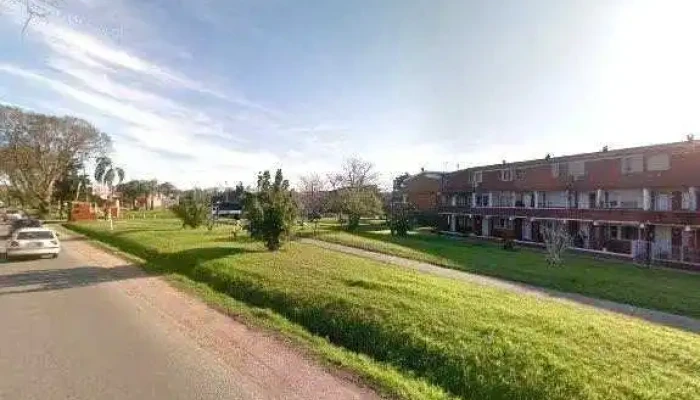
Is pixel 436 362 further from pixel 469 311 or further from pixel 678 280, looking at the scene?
pixel 678 280

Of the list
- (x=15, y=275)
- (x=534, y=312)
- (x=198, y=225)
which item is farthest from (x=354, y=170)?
(x=534, y=312)

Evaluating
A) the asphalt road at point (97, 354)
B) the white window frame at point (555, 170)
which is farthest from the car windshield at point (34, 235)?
the white window frame at point (555, 170)

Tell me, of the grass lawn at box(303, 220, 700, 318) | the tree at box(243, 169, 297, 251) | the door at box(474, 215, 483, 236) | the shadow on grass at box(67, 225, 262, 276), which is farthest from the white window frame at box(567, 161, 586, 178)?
the shadow on grass at box(67, 225, 262, 276)

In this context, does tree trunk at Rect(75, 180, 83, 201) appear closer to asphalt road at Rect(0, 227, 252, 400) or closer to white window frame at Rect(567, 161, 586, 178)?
white window frame at Rect(567, 161, 586, 178)

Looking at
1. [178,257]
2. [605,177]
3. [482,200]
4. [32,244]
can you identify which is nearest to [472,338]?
[178,257]

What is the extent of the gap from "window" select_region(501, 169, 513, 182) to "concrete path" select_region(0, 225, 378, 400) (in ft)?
124

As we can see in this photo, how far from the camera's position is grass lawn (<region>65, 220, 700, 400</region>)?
269 inches

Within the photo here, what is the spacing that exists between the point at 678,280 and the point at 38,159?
62413 millimetres

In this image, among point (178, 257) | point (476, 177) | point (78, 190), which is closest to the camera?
point (178, 257)

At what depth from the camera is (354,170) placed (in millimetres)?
73125

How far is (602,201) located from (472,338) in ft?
109

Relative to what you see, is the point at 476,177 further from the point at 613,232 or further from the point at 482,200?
the point at 613,232

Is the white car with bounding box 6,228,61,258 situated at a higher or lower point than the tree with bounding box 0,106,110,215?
lower

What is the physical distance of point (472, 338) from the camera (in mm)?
8508
